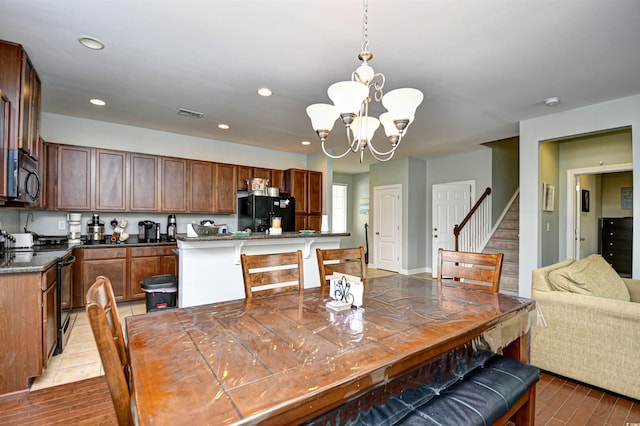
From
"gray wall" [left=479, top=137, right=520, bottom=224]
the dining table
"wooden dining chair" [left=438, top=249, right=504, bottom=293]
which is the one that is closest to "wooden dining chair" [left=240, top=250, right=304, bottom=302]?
the dining table

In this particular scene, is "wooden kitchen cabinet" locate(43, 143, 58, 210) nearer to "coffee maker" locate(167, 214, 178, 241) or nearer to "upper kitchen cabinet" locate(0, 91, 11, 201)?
"coffee maker" locate(167, 214, 178, 241)

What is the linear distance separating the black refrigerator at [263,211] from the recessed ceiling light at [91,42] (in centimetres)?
279

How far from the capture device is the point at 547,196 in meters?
4.57

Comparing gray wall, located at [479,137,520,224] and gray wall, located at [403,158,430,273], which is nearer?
gray wall, located at [479,137,520,224]

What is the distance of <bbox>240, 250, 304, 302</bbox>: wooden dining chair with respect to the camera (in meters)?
1.88

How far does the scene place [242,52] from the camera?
8.36 feet

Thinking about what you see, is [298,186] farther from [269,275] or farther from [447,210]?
[269,275]

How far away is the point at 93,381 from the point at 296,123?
353 centimetres

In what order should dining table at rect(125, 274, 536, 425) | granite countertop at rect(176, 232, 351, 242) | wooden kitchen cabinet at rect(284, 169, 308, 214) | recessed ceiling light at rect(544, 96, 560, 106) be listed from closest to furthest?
dining table at rect(125, 274, 536, 425) → granite countertop at rect(176, 232, 351, 242) → recessed ceiling light at rect(544, 96, 560, 106) → wooden kitchen cabinet at rect(284, 169, 308, 214)

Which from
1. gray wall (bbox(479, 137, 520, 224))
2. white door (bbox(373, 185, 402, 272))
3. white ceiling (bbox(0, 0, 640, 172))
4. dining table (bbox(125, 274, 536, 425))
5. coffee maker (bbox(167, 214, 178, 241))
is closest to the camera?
dining table (bbox(125, 274, 536, 425))

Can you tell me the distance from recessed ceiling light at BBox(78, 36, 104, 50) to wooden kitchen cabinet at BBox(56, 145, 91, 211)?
7.08ft

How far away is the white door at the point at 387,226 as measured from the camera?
271 inches

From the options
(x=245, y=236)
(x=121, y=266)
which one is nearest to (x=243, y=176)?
(x=121, y=266)

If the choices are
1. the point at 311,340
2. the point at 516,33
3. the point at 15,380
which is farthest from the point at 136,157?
the point at 516,33
